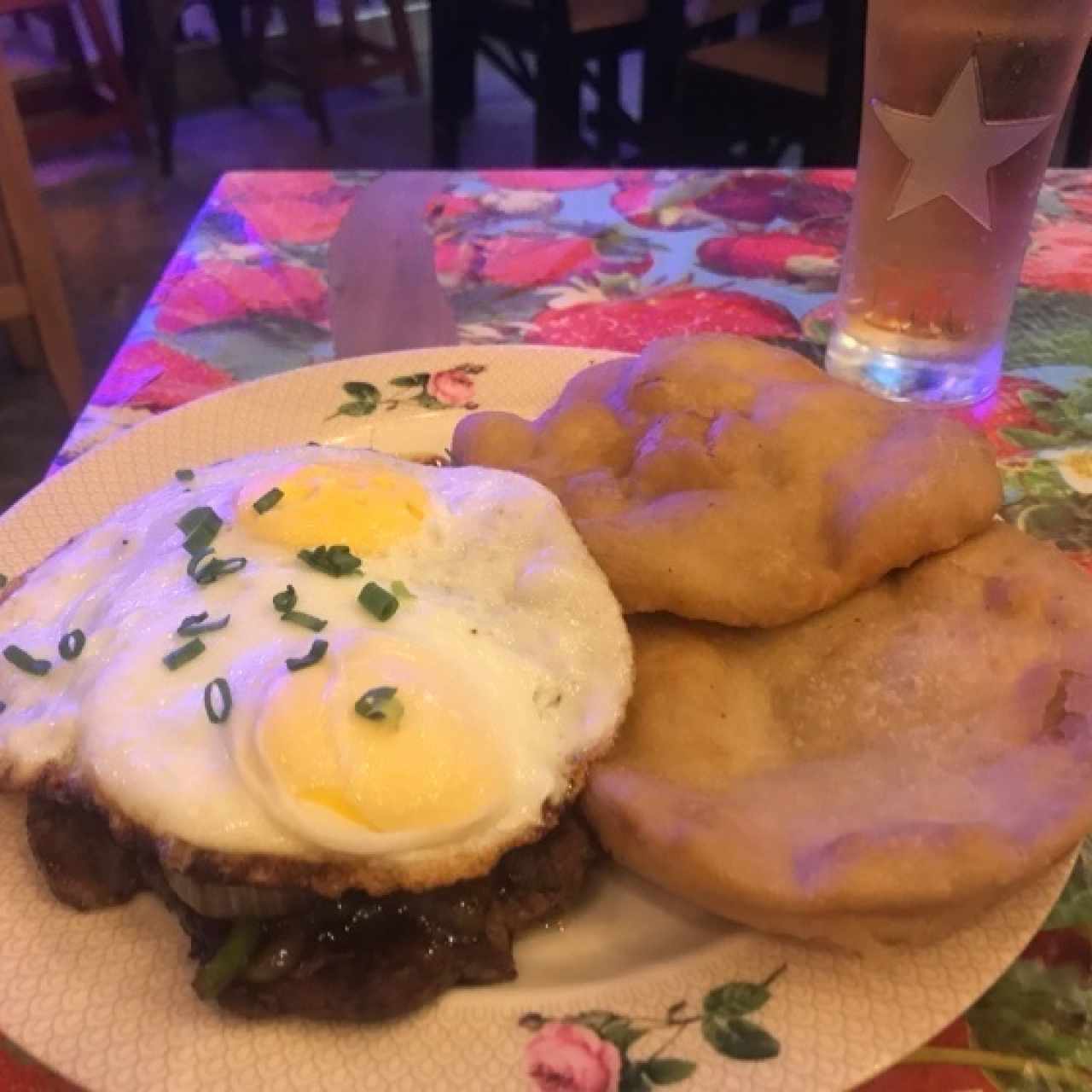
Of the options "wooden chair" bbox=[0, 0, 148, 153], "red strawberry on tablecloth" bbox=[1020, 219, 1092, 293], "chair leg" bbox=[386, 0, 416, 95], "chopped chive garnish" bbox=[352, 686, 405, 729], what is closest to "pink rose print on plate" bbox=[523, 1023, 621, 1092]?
"chopped chive garnish" bbox=[352, 686, 405, 729]

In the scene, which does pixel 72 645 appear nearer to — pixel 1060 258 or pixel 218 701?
pixel 218 701

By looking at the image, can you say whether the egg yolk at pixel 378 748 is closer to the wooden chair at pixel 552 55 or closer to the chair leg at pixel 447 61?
the wooden chair at pixel 552 55

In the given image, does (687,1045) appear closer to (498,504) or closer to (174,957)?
(174,957)

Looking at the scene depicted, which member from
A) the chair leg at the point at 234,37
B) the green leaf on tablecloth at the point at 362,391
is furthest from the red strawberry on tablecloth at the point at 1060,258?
the chair leg at the point at 234,37

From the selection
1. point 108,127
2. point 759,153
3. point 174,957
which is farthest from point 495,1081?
point 108,127

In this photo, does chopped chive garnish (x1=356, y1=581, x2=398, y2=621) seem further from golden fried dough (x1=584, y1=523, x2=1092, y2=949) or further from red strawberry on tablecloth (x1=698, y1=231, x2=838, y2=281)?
red strawberry on tablecloth (x1=698, y1=231, x2=838, y2=281)

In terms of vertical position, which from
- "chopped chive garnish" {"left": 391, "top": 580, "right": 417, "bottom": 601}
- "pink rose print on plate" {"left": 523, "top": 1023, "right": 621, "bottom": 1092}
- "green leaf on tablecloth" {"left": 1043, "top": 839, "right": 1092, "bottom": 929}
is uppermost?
"chopped chive garnish" {"left": 391, "top": 580, "right": 417, "bottom": 601}
